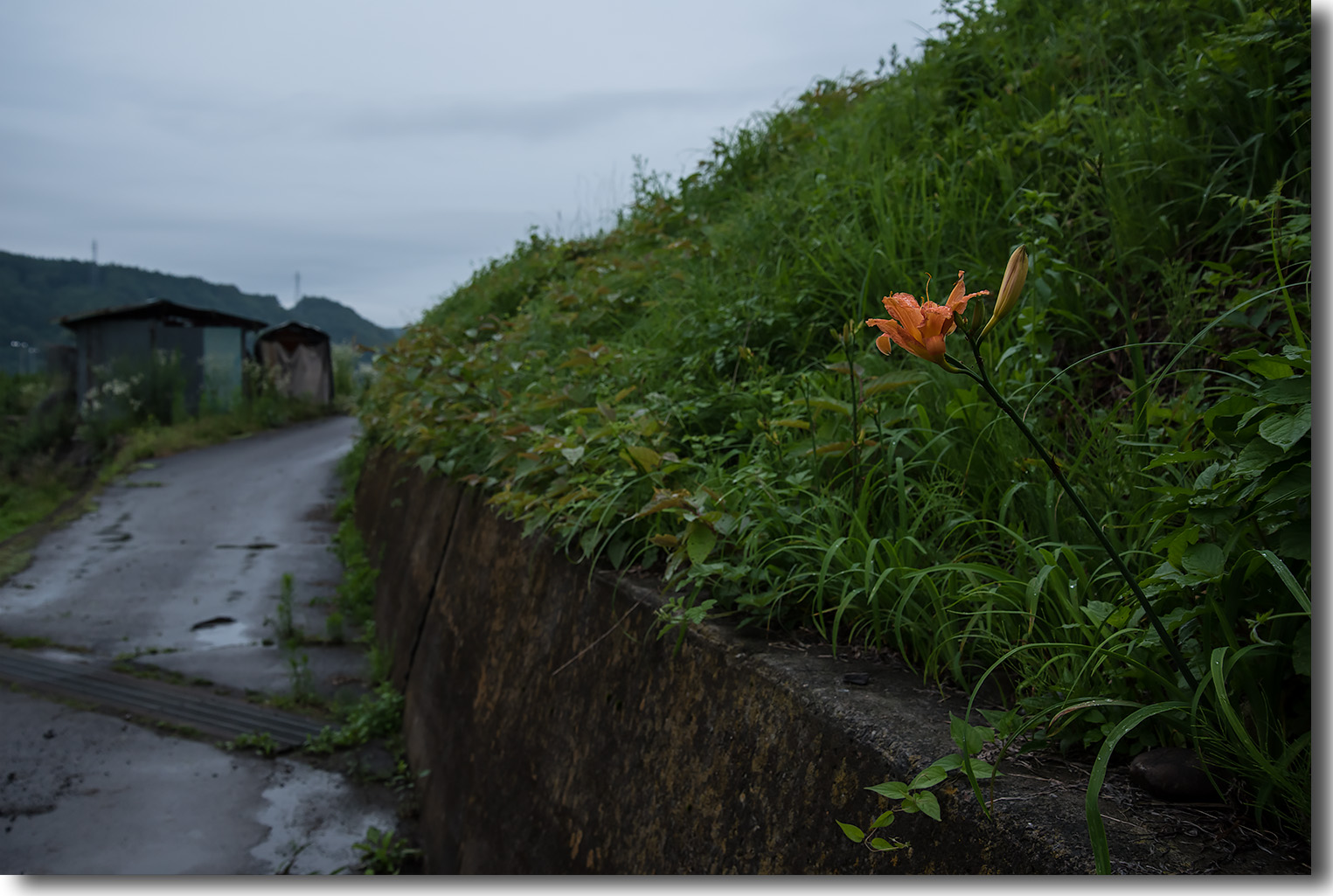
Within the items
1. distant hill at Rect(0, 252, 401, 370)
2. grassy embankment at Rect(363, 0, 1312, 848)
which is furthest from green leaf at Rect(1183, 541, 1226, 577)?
distant hill at Rect(0, 252, 401, 370)

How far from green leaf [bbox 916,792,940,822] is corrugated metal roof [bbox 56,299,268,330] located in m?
20.7

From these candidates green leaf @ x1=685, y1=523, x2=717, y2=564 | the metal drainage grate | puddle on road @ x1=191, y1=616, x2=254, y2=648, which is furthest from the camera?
puddle on road @ x1=191, y1=616, x2=254, y2=648

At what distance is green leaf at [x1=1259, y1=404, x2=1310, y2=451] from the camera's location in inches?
36.8

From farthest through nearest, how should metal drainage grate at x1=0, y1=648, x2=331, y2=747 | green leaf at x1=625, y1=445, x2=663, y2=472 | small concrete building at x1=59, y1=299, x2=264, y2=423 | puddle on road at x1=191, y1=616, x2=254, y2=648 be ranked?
small concrete building at x1=59, y1=299, x2=264, y2=423 < puddle on road at x1=191, y1=616, x2=254, y2=648 < metal drainage grate at x1=0, y1=648, x2=331, y2=747 < green leaf at x1=625, y1=445, x2=663, y2=472

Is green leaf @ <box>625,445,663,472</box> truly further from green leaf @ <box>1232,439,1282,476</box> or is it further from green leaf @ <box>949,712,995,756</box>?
green leaf @ <box>1232,439,1282,476</box>

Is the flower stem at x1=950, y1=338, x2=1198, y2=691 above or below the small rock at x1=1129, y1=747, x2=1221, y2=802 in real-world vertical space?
above

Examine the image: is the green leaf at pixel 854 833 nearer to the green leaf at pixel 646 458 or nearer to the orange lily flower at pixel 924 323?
the orange lily flower at pixel 924 323

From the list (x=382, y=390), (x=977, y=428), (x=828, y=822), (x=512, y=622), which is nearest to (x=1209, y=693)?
(x=828, y=822)

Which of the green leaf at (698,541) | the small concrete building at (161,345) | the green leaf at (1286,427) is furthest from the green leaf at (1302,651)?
the small concrete building at (161,345)

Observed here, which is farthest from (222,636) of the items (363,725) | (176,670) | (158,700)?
(363,725)

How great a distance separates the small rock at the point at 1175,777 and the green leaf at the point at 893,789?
311mm

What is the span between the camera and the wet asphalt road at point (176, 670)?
2969 mm

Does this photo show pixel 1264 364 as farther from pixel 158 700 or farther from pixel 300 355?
pixel 300 355

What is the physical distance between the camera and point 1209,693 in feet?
3.63
